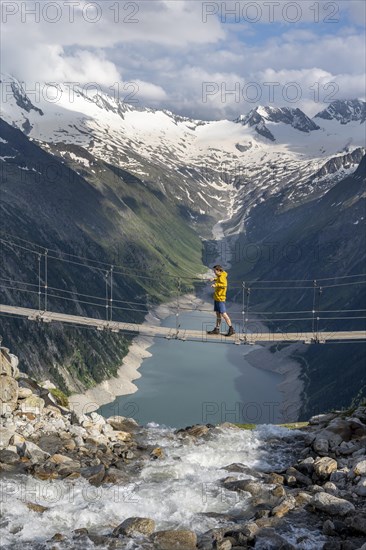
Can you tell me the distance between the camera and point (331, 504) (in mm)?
18734

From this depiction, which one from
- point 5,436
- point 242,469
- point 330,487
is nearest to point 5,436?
point 5,436

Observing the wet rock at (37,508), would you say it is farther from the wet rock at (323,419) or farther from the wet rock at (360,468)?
the wet rock at (323,419)

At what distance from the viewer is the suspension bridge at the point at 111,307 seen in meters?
31.2

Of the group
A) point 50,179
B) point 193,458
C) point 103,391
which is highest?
point 50,179

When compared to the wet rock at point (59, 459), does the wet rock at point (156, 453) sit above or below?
below

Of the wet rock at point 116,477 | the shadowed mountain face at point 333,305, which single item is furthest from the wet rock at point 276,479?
the shadowed mountain face at point 333,305

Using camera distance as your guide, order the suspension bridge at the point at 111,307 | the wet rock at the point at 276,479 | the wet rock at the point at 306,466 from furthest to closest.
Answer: the suspension bridge at the point at 111,307
the wet rock at the point at 306,466
the wet rock at the point at 276,479

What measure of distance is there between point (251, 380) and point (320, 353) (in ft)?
64.2

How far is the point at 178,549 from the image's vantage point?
1686 cm

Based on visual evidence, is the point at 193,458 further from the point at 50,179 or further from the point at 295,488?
the point at 50,179

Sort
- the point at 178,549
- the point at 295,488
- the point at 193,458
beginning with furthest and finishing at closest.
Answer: the point at 193,458
the point at 295,488
the point at 178,549

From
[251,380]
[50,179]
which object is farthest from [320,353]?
[50,179]

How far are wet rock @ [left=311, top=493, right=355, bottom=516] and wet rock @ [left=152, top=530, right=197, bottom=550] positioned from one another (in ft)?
13.3

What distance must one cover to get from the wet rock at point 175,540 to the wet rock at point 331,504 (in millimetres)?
4061
